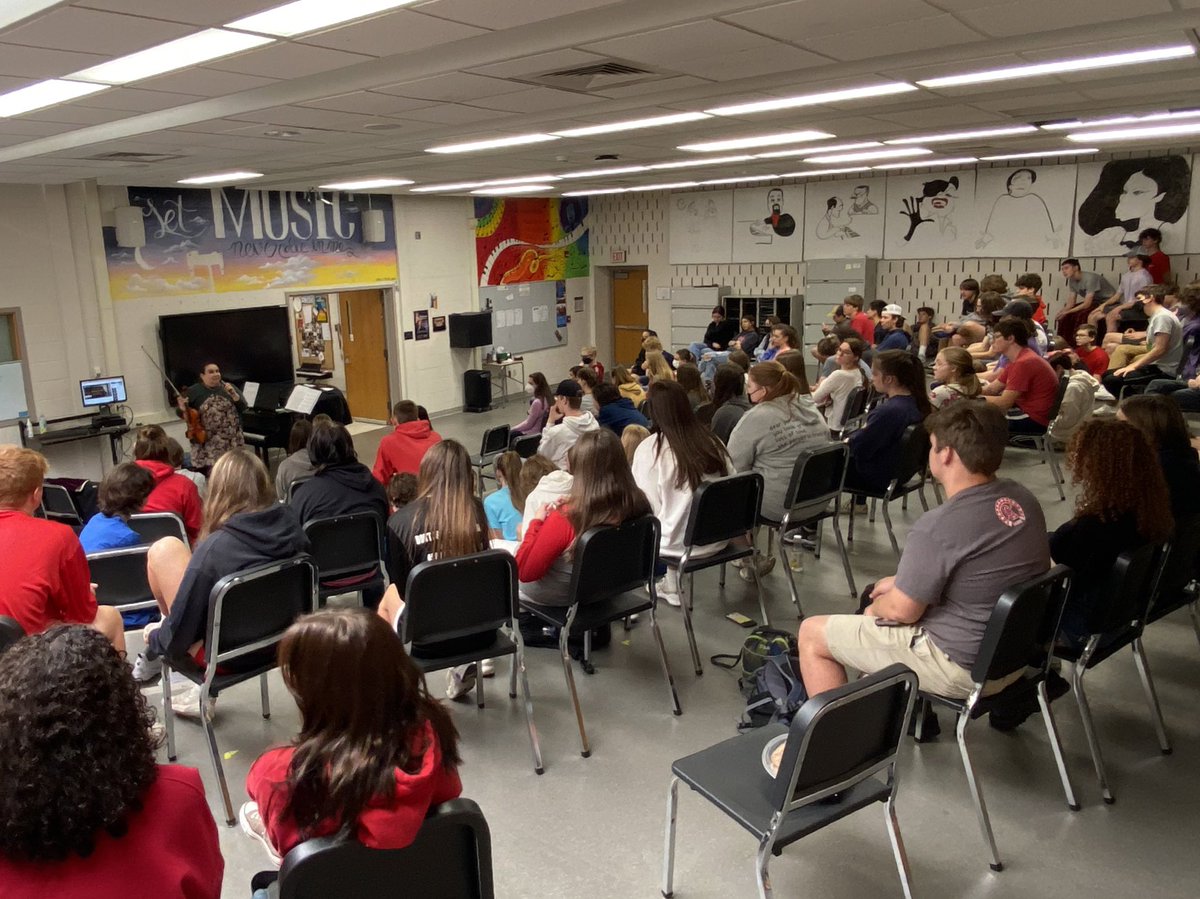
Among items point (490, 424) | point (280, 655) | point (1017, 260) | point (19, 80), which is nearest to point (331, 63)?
point (19, 80)

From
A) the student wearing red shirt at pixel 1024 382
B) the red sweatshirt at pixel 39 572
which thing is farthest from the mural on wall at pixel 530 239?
the red sweatshirt at pixel 39 572

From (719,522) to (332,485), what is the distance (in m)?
1.83

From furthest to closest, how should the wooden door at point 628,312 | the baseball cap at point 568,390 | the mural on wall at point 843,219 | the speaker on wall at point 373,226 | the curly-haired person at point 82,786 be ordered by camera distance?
the wooden door at point 628,312, the mural on wall at point 843,219, the speaker on wall at point 373,226, the baseball cap at point 568,390, the curly-haired person at point 82,786

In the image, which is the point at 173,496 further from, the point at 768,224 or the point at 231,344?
the point at 768,224

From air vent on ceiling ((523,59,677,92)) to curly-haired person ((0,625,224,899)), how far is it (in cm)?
319

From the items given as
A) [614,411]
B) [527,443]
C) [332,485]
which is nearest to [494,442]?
[527,443]

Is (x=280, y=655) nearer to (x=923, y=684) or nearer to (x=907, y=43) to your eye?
(x=923, y=684)

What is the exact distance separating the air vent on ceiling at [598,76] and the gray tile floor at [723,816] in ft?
8.91

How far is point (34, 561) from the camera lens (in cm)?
272

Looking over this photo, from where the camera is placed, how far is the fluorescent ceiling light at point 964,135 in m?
6.59

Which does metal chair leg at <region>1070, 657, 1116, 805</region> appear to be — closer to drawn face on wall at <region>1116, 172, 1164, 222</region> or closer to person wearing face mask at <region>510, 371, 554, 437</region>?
person wearing face mask at <region>510, 371, 554, 437</region>

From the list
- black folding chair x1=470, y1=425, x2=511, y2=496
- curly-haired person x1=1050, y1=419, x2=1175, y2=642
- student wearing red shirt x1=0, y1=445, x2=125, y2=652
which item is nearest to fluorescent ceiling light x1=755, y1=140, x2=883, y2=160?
black folding chair x1=470, y1=425, x2=511, y2=496

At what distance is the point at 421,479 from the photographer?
335 cm

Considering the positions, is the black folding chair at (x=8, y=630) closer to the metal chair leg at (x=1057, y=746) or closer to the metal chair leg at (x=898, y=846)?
the metal chair leg at (x=898, y=846)
